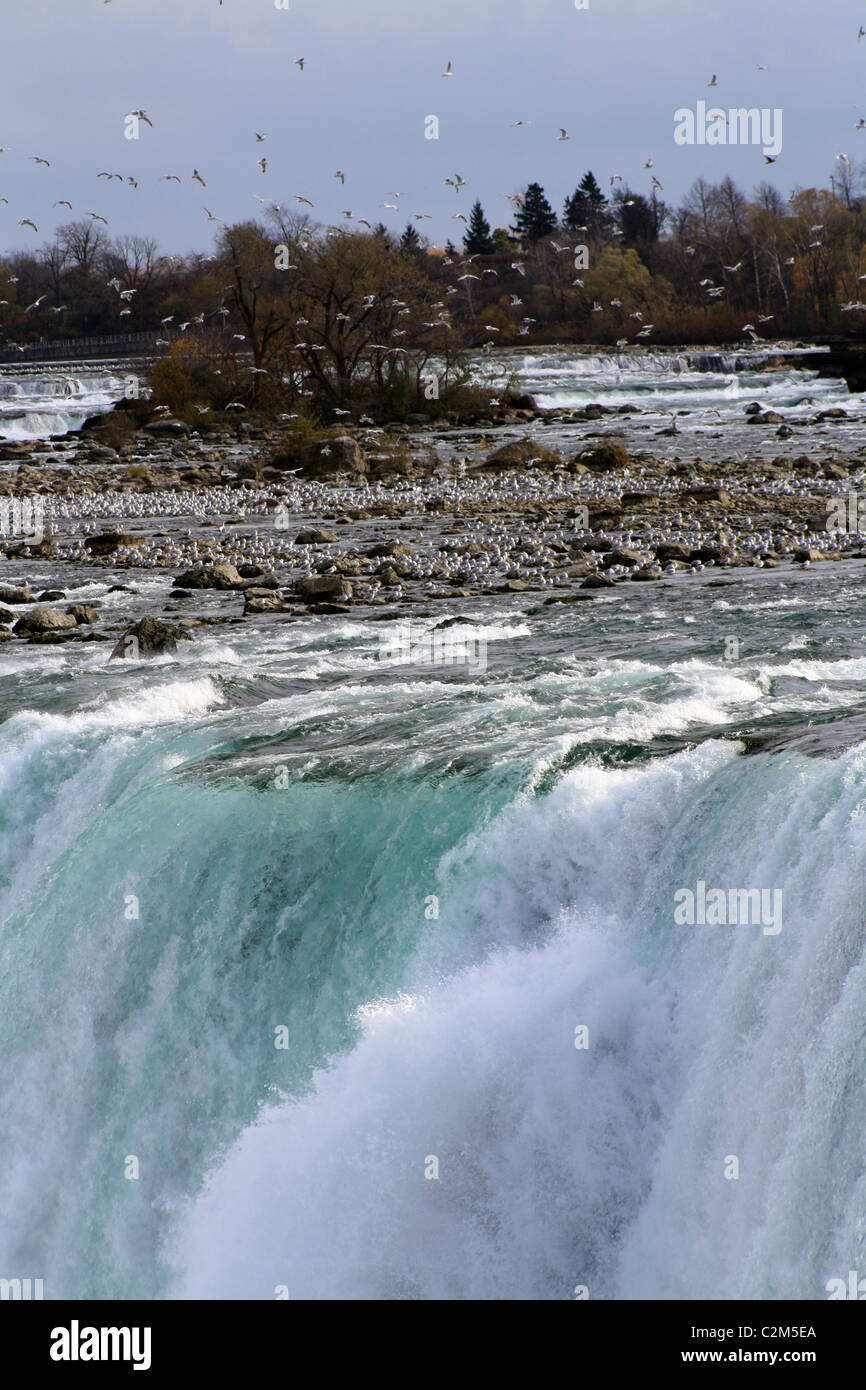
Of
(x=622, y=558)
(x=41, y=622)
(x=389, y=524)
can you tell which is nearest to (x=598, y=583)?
(x=622, y=558)

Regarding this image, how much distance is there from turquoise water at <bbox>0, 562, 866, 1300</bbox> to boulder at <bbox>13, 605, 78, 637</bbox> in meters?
5.42

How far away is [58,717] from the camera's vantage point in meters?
10.7

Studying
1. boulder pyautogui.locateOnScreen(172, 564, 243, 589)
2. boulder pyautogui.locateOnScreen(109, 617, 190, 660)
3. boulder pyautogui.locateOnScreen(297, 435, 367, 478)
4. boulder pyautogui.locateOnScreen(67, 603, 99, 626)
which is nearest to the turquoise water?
boulder pyautogui.locateOnScreen(109, 617, 190, 660)

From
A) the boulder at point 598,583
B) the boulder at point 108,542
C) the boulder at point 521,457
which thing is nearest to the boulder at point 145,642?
the boulder at point 598,583

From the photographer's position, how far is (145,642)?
44.0ft

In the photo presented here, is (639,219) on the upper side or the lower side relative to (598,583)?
upper

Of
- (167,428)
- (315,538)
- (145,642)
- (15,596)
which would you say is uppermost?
(167,428)

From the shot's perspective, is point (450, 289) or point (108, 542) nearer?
point (108, 542)

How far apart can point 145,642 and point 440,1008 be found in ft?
24.2

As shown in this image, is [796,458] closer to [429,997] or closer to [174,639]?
[174,639]

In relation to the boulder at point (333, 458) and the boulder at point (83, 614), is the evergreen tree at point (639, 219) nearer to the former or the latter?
the boulder at point (333, 458)

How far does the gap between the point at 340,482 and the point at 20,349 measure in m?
55.3

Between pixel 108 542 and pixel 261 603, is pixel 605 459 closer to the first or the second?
pixel 108 542

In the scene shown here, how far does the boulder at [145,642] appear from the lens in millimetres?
13344
